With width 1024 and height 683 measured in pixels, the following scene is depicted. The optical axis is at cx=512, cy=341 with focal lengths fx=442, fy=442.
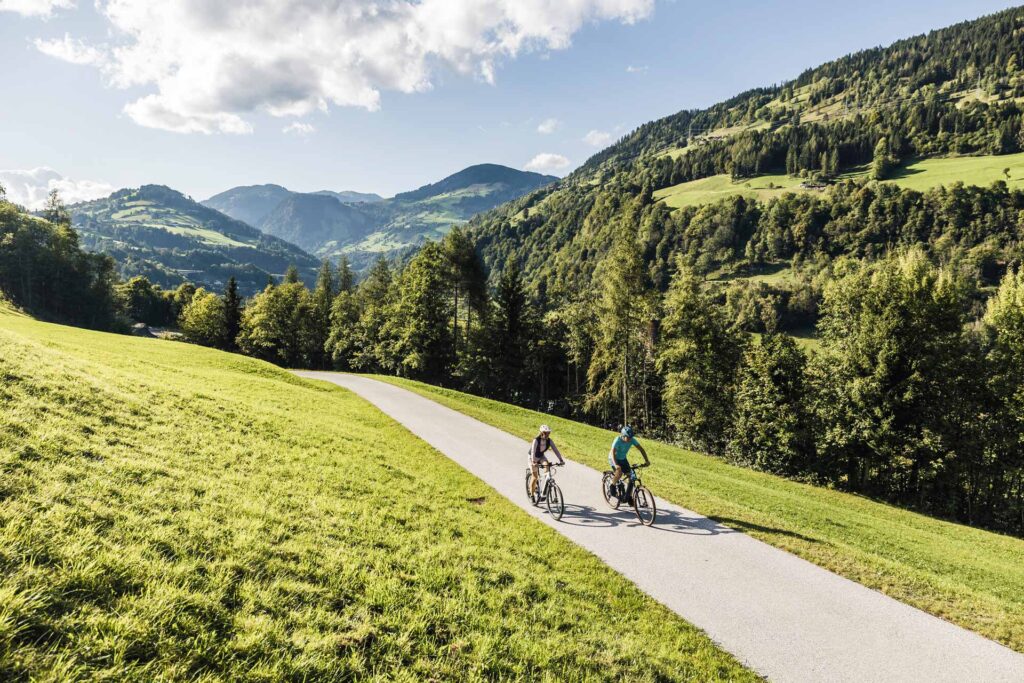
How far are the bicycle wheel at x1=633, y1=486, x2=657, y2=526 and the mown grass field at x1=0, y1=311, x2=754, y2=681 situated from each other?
2.79 meters

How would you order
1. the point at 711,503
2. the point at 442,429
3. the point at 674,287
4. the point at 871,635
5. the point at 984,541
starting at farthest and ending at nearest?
the point at 674,287 < the point at 442,429 < the point at 984,541 < the point at 711,503 < the point at 871,635

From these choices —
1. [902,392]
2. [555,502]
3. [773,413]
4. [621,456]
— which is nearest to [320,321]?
[773,413]

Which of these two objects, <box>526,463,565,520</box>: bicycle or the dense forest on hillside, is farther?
the dense forest on hillside

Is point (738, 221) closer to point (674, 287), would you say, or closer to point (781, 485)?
point (674, 287)

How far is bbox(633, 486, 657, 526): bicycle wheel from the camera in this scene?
12.3 metres

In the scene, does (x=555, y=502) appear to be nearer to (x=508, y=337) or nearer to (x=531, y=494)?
(x=531, y=494)

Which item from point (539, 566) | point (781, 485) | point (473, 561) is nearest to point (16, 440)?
point (473, 561)

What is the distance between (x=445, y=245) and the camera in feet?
169

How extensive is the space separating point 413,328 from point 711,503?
4180cm

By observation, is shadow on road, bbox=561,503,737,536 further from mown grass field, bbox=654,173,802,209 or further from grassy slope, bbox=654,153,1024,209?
mown grass field, bbox=654,173,802,209

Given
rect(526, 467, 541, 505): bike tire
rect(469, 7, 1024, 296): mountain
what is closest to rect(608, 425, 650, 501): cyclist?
rect(526, 467, 541, 505): bike tire

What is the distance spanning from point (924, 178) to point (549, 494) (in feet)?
682

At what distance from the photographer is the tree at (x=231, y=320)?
3054 inches

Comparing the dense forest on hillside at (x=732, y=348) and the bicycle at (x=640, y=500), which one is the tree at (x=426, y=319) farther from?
the bicycle at (x=640, y=500)
